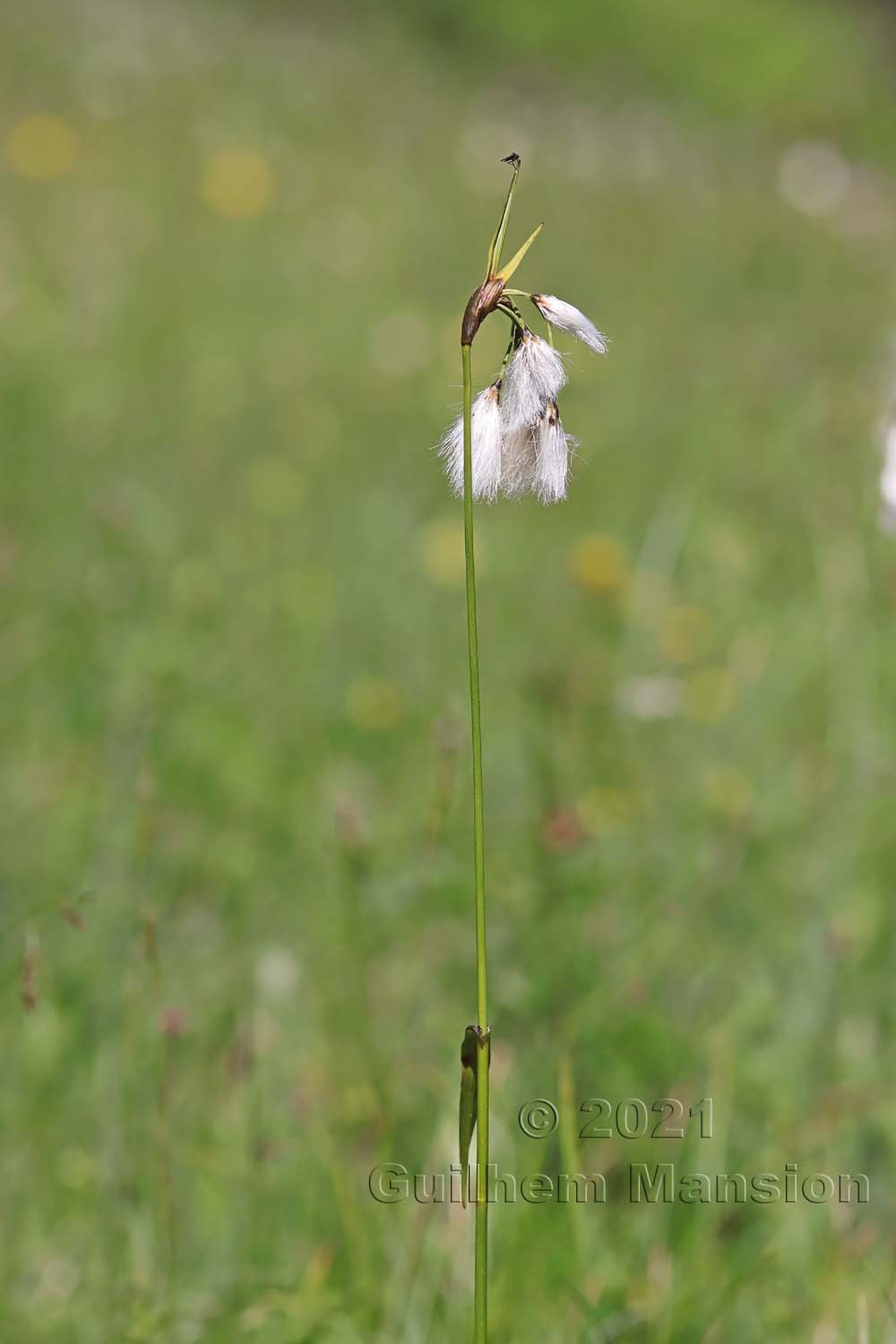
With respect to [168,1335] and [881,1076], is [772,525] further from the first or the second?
Result: [168,1335]

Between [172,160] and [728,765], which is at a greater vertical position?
[172,160]

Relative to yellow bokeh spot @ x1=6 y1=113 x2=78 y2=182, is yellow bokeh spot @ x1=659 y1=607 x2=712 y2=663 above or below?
below

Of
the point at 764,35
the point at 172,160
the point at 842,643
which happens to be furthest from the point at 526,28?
the point at 842,643

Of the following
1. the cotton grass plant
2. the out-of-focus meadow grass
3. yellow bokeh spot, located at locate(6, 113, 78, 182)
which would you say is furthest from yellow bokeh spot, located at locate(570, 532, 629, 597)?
yellow bokeh spot, located at locate(6, 113, 78, 182)

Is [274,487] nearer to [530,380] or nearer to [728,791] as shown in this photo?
[728,791]

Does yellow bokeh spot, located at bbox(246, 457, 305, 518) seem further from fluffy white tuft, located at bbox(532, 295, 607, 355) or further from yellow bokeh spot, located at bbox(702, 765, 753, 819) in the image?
fluffy white tuft, located at bbox(532, 295, 607, 355)

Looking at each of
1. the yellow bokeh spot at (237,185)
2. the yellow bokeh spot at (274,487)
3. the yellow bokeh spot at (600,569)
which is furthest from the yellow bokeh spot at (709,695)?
the yellow bokeh spot at (237,185)
